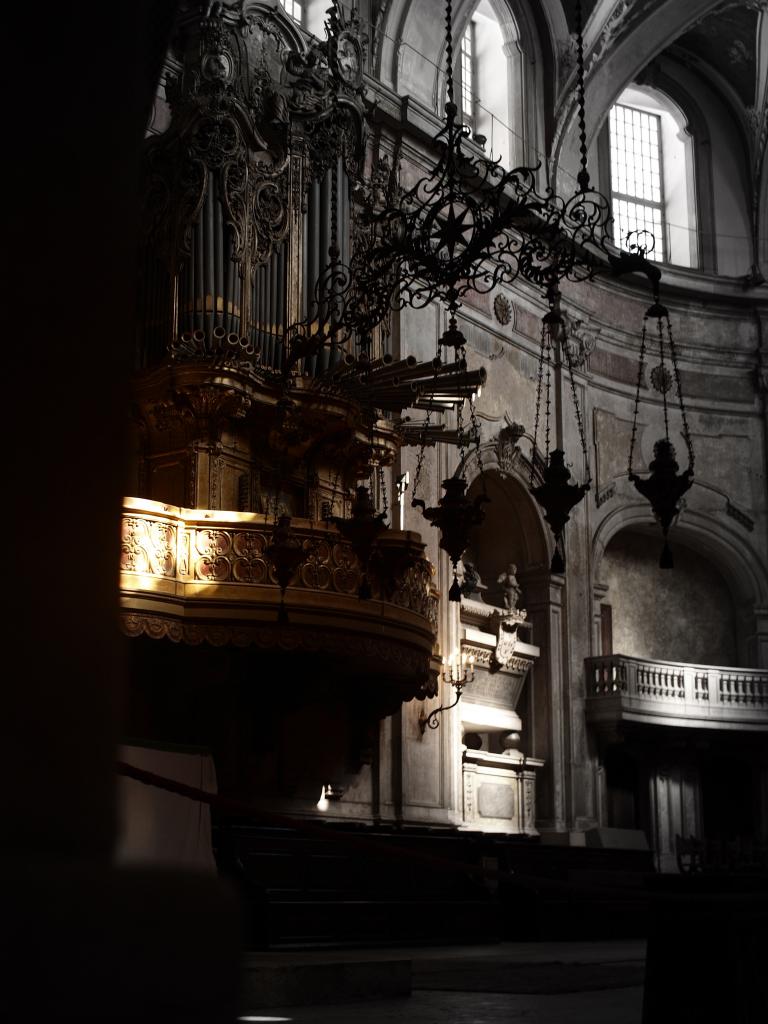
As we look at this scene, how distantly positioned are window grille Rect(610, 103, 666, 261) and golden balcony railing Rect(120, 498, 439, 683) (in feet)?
39.2

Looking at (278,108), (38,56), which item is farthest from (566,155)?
(38,56)

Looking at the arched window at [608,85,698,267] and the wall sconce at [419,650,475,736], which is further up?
the arched window at [608,85,698,267]

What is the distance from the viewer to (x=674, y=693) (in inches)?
780

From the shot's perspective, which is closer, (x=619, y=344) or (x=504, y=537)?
(x=504, y=537)

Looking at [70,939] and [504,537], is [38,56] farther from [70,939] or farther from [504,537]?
[504,537]

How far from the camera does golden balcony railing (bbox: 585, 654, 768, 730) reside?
758 inches

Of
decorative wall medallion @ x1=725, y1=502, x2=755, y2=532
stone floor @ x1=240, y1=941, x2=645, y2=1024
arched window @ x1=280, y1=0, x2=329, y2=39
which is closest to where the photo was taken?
stone floor @ x1=240, y1=941, x2=645, y2=1024

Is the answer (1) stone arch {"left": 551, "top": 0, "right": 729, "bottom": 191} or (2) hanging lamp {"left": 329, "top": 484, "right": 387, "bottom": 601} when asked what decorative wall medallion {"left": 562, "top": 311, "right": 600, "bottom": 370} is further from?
(2) hanging lamp {"left": 329, "top": 484, "right": 387, "bottom": 601}

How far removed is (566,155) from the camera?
21.2 m

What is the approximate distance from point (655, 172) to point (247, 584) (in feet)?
47.7

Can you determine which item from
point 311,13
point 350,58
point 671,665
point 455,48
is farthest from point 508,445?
point 311,13

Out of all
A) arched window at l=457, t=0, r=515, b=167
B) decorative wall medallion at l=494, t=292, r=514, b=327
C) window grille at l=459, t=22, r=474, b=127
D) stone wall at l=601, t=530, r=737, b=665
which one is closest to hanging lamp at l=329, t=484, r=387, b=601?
decorative wall medallion at l=494, t=292, r=514, b=327

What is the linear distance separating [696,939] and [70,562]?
424cm

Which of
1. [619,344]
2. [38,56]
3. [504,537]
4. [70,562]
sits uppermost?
[619,344]
